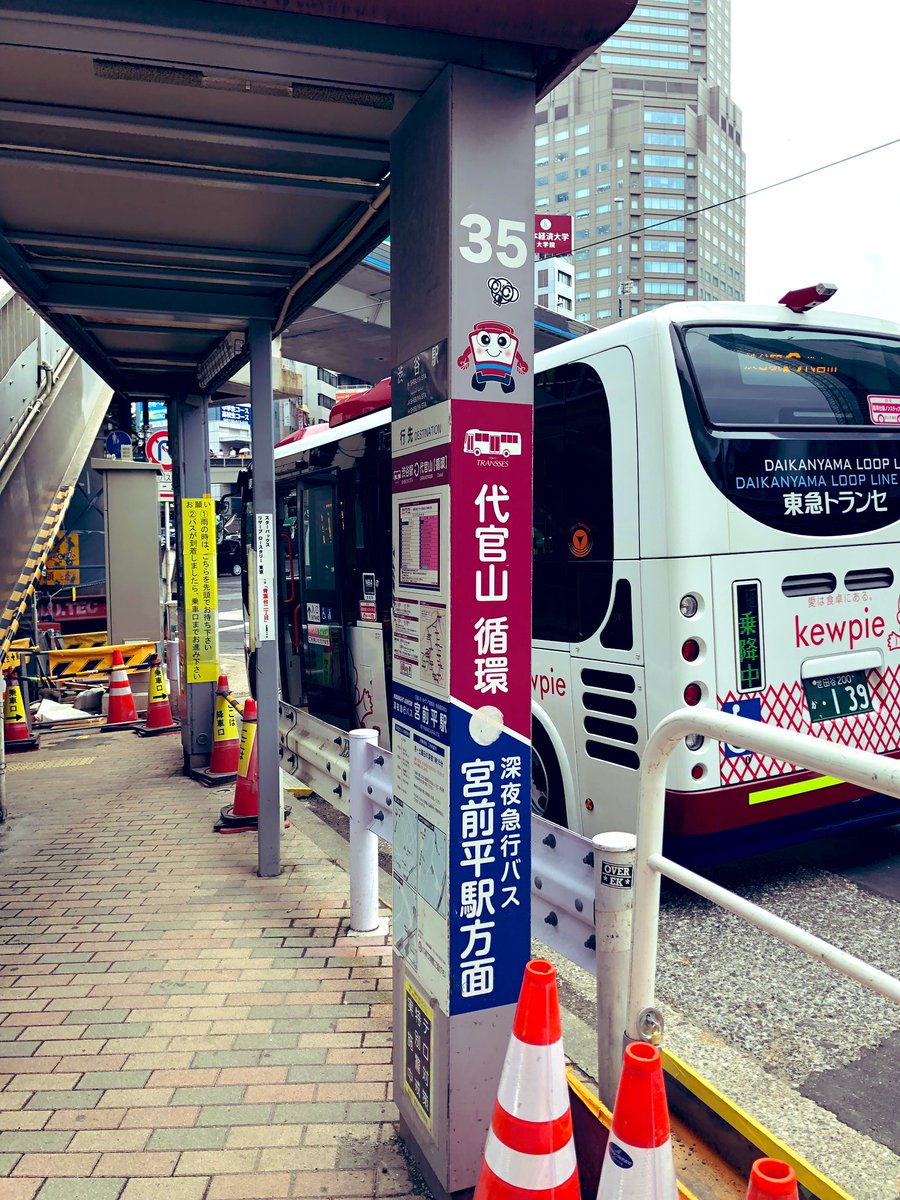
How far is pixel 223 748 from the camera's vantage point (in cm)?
722

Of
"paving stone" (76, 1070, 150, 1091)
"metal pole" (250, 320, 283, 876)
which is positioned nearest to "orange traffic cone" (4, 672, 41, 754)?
"metal pole" (250, 320, 283, 876)

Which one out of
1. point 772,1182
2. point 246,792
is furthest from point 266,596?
point 772,1182

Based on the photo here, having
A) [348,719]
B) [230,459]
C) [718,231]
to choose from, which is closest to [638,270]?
[718,231]

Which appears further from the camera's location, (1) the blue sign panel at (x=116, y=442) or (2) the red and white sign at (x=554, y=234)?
(2) the red and white sign at (x=554, y=234)

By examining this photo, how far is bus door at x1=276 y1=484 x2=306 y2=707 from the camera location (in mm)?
9031

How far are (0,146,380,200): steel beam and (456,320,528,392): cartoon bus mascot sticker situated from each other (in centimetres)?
129

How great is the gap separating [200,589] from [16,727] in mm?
2994

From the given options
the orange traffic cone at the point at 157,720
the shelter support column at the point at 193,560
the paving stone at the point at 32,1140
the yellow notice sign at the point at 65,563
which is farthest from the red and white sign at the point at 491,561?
the yellow notice sign at the point at 65,563

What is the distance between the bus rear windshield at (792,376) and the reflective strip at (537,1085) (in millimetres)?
3384

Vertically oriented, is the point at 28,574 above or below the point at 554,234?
below

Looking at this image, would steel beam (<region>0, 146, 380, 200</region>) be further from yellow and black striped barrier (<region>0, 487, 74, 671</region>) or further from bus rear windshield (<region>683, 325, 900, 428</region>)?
yellow and black striped barrier (<region>0, 487, 74, 671</region>)

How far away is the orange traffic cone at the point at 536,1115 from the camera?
76.3 inches

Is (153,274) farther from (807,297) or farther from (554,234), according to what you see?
Result: (554,234)

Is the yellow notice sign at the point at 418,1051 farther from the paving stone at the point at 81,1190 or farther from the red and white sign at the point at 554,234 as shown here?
the red and white sign at the point at 554,234
